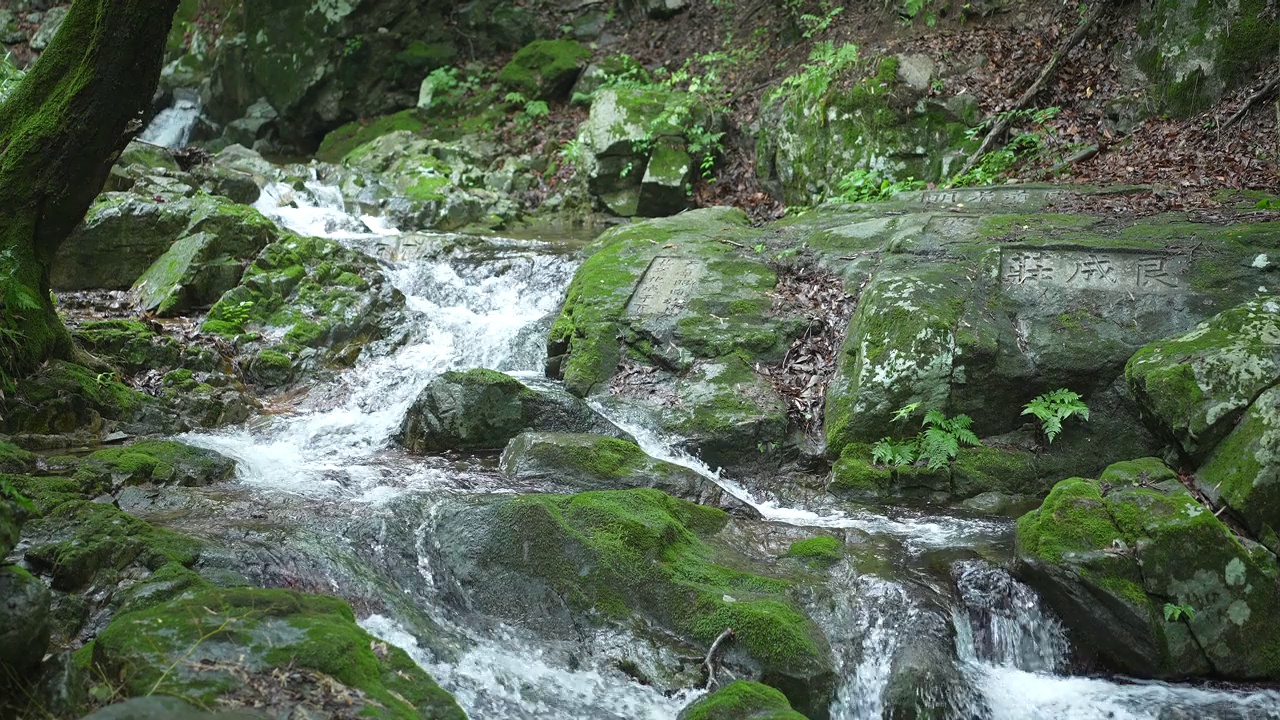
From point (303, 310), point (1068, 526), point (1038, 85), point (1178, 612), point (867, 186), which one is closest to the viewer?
point (1178, 612)

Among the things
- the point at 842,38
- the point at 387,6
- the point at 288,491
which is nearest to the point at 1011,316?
the point at 288,491

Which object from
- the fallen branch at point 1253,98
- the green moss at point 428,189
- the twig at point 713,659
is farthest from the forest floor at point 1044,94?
the twig at point 713,659

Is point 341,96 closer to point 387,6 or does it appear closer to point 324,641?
point 387,6

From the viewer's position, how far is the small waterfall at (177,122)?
18.7 meters

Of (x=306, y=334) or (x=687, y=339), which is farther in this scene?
(x=306, y=334)

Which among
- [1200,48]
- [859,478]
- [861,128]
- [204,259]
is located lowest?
[859,478]

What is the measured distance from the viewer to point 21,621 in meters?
2.75

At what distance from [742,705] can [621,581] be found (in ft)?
3.87

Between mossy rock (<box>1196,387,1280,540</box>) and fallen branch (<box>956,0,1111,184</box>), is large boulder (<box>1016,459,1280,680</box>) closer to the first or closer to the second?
mossy rock (<box>1196,387,1280,540</box>)

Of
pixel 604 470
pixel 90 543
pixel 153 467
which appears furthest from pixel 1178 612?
pixel 153 467

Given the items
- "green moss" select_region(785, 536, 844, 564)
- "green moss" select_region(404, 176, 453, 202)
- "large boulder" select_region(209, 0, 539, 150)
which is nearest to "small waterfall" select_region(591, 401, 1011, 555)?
"green moss" select_region(785, 536, 844, 564)

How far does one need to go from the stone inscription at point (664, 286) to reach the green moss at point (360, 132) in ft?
37.4

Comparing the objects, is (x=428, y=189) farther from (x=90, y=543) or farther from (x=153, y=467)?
(x=90, y=543)

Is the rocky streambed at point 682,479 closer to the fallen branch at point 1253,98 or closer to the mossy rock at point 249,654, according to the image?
the mossy rock at point 249,654
